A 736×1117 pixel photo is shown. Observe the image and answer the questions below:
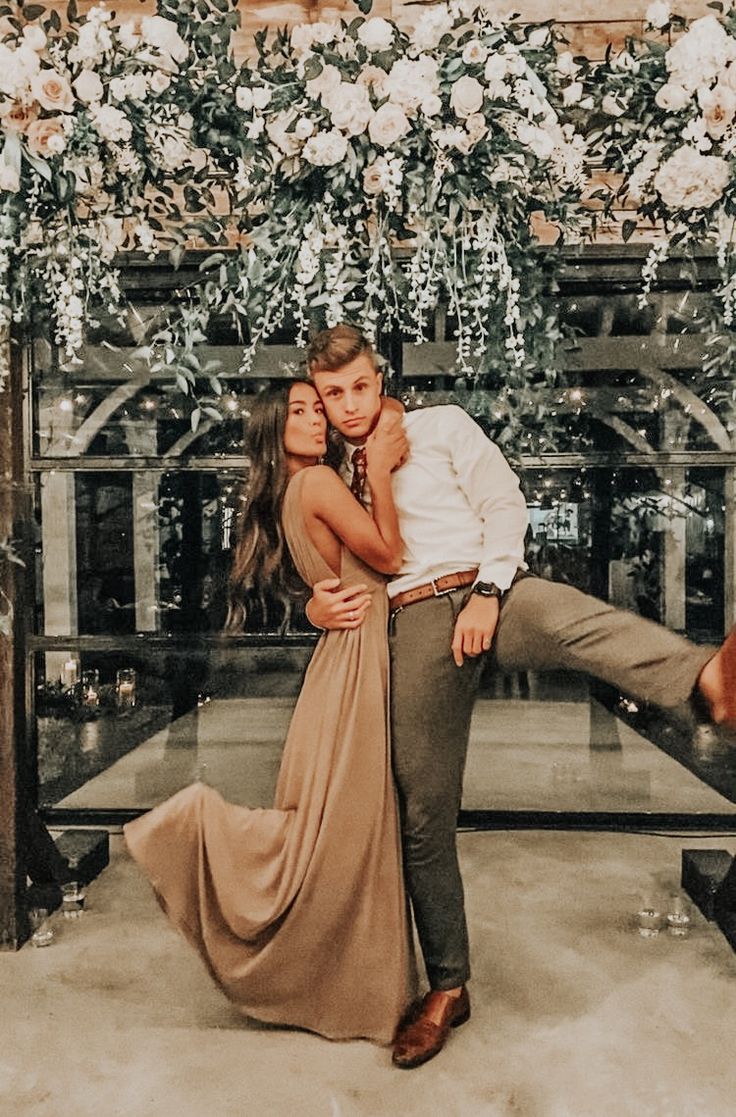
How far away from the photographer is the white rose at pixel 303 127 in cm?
244

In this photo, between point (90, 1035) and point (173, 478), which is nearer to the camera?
point (90, 1035)

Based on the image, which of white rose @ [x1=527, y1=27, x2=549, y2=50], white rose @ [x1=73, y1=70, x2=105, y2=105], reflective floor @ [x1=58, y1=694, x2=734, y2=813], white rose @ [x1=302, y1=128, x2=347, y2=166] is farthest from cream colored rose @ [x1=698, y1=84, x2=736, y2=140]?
reflective floor @ [x1=58, y1=694, x2=734, y2=813]

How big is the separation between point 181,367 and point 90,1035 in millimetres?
1793

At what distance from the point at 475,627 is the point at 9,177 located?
1653 millimetres

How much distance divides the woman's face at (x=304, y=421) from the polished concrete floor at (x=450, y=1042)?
1497 millimetres

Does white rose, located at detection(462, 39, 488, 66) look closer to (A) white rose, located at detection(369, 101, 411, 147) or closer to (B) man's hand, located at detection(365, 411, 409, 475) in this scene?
(A) white rose, located at detection(369, 101, 411, 147)

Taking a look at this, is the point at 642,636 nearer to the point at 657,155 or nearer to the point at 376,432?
the point at 376,432

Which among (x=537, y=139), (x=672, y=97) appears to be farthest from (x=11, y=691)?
(x=672, y=97)

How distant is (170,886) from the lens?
2326mm

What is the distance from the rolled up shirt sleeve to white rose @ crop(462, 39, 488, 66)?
0.91 meters

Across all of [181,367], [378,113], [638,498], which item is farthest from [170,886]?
[638,498]

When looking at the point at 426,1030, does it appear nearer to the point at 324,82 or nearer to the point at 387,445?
the point at 387,445

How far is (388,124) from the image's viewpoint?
2404 millimetres

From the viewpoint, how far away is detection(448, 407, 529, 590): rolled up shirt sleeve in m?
2.33
